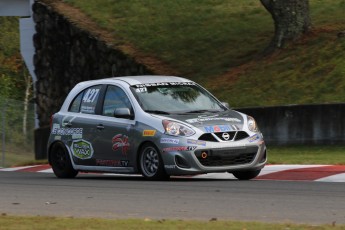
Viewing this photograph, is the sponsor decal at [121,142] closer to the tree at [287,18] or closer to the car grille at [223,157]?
the car grille at [223,157]

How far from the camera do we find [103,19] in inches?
1391

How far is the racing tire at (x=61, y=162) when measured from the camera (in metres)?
17.1

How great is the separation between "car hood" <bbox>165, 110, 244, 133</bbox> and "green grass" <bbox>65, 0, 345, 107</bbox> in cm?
875

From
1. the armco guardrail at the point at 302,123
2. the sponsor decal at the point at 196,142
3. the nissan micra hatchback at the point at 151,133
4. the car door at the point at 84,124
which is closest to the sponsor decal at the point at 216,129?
the nissan micra hatchback at the point at 151,133

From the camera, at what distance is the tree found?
27.7m

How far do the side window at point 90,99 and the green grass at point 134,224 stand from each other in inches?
254

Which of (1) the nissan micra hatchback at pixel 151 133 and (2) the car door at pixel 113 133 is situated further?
(2) the car door at pixel 113 133

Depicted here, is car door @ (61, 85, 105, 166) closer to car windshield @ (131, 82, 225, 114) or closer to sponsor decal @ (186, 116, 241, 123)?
car windshield @ (131, 82, 225, 114)

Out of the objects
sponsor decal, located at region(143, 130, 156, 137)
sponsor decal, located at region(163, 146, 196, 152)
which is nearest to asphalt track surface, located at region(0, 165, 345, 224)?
sponsor decal, located at region(163, 146, 196, 152)

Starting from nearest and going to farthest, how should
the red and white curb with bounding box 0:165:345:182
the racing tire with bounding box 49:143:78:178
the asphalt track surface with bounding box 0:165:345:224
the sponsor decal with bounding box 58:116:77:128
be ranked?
the asphalt track surface with bounding box 0:165:345:224, the red and white curb with bounding box 0:165:345:182, the sponsor decal with bounding box 58:116:77:128, the racing tire with bounding box 49:143:78:178

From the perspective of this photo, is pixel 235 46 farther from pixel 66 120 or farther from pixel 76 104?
pixel 66 120

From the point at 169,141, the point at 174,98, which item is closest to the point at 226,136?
the point at 169,141

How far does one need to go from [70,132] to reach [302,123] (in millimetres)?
6373

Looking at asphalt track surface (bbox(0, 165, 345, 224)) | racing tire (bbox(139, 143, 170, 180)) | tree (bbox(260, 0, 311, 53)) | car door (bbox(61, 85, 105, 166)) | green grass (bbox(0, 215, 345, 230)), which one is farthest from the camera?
tree (bbox(260, 0, 311, 53))
